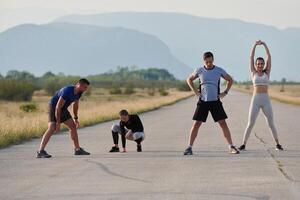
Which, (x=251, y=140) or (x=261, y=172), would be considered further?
(x=251, y=140)

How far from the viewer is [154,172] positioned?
11422 millimetres

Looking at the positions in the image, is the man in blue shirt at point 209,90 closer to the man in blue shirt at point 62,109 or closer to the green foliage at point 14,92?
the man in blue shirt at point 62,109

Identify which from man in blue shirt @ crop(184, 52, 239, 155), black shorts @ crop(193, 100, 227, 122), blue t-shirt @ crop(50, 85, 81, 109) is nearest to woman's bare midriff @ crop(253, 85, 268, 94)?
man in blue shirt @ crop(184, 52, 239, 155)

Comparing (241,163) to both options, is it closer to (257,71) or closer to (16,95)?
(257,71)

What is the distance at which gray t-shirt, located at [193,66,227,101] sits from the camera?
45.5 feet

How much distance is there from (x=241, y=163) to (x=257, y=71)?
293 cm

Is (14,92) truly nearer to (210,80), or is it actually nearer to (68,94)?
(68,94)

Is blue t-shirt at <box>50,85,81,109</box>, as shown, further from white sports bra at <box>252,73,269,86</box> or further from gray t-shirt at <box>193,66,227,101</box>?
white sports bra at <box>252,73,269,86</box>

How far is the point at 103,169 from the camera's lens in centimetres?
1190

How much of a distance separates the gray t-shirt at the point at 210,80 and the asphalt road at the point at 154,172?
46.6 inches

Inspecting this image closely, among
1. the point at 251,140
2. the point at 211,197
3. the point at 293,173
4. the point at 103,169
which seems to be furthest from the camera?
the point at 251,140

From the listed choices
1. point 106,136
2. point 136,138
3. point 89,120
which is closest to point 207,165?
point 136,138

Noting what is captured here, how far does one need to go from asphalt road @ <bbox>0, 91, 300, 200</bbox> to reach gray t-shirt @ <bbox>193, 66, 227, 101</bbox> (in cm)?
118

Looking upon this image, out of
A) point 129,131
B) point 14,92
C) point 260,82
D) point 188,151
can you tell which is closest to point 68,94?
point 129,131
